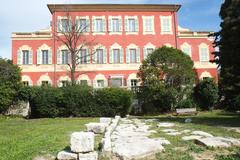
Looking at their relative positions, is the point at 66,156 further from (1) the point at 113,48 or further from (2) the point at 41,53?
(1) the point at 113,48

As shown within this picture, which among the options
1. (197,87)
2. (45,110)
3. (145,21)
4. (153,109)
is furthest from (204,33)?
(45,110)

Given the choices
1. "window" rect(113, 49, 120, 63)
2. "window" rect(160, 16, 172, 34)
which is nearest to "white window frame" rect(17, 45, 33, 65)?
"window" rect(113, 49, 120, 63)

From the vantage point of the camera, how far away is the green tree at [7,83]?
2656 centimetres

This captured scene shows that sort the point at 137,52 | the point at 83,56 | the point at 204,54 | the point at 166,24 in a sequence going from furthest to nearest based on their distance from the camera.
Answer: the point at 166,24 → the point at 204,54 → the point at 137,52 → the point at 83,56

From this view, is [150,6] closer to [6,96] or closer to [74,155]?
[6,96]

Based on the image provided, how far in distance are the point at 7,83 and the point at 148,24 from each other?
67.7ft

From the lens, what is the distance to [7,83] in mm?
26984

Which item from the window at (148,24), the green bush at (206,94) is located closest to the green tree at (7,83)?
the green bush at (206,94)

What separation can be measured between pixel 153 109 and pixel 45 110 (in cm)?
983

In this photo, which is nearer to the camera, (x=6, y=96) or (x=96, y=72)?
(x=6, y=96)

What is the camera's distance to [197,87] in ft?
109

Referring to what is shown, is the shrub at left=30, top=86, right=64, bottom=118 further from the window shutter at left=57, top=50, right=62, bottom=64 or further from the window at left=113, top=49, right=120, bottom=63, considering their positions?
the window at left=113, top=49, right=120, bottom=63

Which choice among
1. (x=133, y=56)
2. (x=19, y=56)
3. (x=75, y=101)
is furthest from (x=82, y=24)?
(x=75, y=101)

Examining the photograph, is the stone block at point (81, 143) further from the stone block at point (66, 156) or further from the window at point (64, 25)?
the window at point (64, 25)
